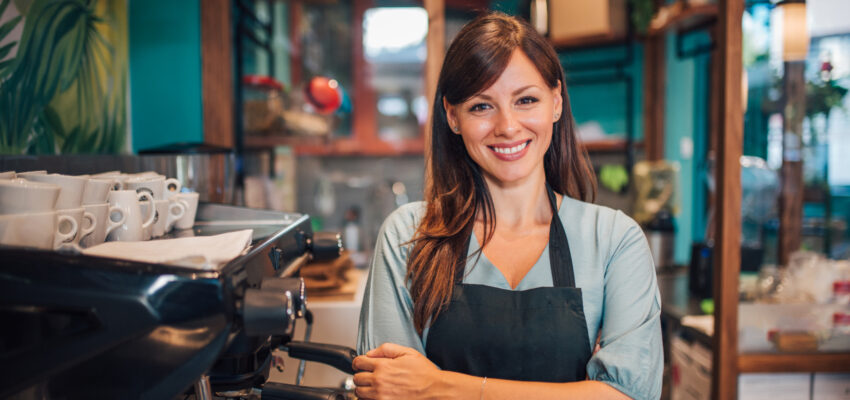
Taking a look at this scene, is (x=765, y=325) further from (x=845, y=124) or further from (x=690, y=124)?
(x=690, y=124)

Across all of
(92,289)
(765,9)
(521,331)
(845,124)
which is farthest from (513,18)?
(845,124)

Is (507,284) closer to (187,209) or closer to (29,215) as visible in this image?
(187,209)

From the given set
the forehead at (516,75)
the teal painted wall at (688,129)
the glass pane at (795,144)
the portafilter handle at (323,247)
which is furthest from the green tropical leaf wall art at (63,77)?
the teal painted wall at (688,129)

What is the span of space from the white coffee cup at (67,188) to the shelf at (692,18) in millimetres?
3015

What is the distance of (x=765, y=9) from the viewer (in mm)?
2578

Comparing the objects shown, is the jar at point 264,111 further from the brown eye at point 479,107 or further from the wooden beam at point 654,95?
the wooden beam at point 654,95

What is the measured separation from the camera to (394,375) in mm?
1004

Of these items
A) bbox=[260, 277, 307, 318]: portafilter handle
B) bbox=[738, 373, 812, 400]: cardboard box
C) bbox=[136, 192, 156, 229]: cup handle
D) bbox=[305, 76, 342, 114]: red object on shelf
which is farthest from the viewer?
bbox=[305, 76, 342, 114]: red object on shelf

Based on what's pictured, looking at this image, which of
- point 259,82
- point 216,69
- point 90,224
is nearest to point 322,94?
point 259,82

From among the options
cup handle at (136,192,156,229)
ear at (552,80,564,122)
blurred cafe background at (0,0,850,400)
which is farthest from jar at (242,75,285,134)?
cup handle at (136,192,156,229)

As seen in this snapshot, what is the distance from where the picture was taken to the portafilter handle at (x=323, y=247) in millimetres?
1205

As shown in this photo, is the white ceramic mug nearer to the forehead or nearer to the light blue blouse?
the light blue blouse

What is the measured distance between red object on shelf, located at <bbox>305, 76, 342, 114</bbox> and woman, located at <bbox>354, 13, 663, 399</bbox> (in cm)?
139

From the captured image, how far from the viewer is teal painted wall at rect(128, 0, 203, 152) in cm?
199
